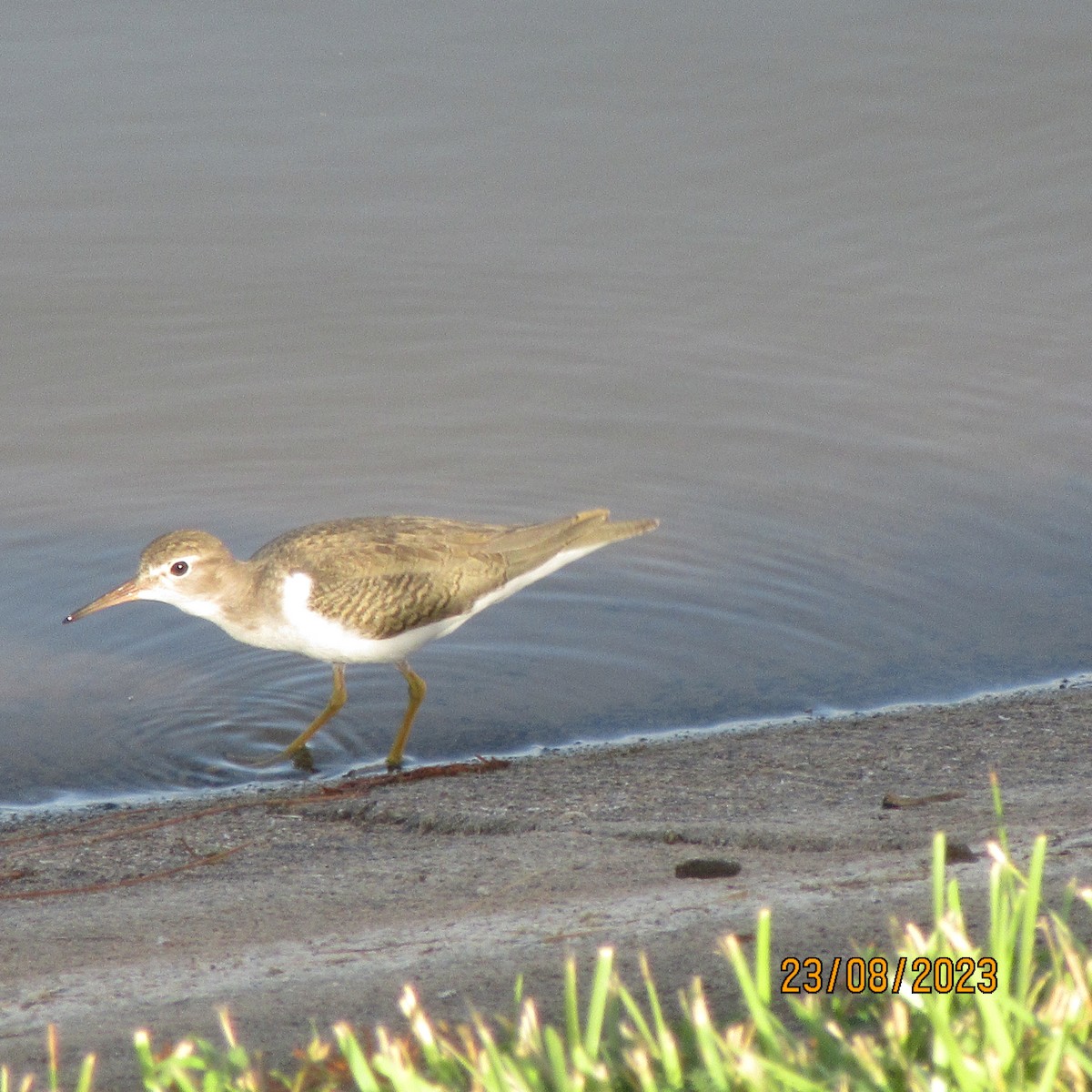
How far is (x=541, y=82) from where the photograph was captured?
37.0 feet

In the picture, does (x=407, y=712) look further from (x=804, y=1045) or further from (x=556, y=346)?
(x=804, y=1045)

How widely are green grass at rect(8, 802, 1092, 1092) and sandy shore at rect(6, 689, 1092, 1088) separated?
323mm

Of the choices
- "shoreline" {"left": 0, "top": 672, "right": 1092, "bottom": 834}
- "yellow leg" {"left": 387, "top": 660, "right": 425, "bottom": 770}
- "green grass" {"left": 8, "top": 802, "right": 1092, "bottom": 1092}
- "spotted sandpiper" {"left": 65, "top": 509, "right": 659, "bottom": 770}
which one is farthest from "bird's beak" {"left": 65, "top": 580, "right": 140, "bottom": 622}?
"green grass" {"left": 8, "top": 802, "right": 1092, "bottom": 1092}

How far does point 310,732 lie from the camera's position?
6.59m

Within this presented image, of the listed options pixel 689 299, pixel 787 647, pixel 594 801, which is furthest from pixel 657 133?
pixel 594 801

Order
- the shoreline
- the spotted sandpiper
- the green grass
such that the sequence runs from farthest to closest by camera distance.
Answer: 1. the spotted sandpiper
2. the shoreline
3. the green grass

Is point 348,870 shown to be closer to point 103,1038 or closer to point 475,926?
point 475,926

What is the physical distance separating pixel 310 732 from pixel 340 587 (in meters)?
0.70

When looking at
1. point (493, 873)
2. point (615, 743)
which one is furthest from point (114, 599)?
point (493, 873)

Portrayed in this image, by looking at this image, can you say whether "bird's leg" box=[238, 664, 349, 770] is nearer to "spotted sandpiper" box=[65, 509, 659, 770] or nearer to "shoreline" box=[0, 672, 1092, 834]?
"spotted sandpiper" box=[65, 509, 659, 770]

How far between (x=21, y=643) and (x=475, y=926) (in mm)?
4286
